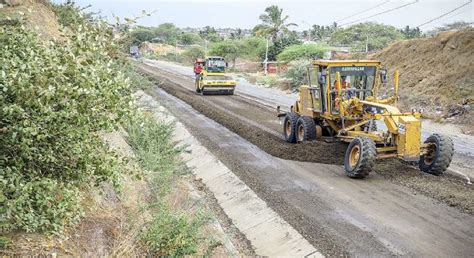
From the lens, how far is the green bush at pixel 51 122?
3732 millimetres

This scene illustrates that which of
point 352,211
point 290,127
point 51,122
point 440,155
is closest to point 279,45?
point 290,127

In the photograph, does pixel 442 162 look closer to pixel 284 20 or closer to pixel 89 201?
pixel 89 201

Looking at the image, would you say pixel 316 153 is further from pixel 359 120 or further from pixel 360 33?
pixel 360 33

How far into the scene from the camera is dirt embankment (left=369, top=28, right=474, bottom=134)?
71.1 feet

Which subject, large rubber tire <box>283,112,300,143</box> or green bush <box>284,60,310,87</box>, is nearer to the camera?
large rubber tire <box>283,112,300,143</box>

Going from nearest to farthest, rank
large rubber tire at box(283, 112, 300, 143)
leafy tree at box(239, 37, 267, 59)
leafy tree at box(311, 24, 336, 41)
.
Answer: large rubber tire at box(283, 112, 300, 143), leafy tree at box(239, 37, 267, 59), leafy tree at box(311, 24, 336, 41)

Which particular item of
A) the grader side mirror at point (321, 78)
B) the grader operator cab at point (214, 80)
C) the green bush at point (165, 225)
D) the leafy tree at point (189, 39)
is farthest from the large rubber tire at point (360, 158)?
the leafy tree at point (189, 39)

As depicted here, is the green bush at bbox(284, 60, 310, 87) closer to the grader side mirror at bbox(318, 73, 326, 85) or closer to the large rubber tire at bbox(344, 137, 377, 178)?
the grader side mirror at bbox(318, 73, 326, 85)

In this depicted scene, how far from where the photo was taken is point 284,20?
199 feet

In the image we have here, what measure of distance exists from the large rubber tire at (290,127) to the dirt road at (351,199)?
359 mm

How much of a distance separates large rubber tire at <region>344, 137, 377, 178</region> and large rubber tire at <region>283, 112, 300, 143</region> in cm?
350

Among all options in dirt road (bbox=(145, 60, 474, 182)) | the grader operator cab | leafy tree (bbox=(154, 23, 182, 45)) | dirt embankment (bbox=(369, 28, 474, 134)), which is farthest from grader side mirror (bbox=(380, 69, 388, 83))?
leafy tree (bbox=(154, 23, 182, 45))

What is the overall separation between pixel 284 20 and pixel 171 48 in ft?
162

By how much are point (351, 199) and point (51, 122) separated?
6.87 m
